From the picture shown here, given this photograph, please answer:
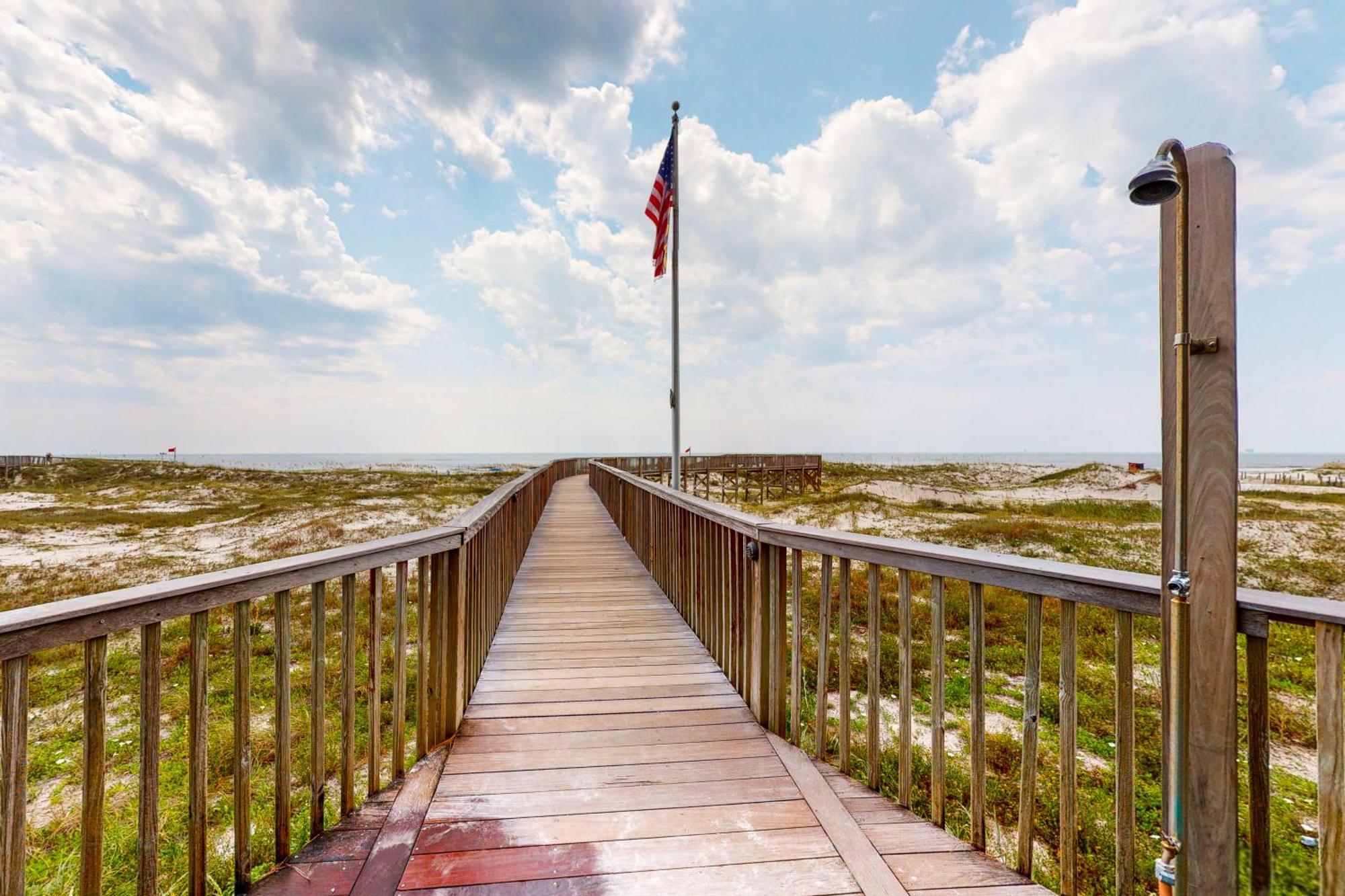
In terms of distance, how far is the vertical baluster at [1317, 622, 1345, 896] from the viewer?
116cm

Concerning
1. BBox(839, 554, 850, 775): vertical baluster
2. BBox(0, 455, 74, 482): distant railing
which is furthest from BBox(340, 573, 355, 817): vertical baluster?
BBox(0, 455, 74, 482): distant railing

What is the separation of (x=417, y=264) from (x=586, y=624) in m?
15.9

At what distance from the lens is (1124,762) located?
1.53m

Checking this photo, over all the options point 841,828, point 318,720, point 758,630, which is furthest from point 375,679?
point 841,828

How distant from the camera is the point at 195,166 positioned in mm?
12227

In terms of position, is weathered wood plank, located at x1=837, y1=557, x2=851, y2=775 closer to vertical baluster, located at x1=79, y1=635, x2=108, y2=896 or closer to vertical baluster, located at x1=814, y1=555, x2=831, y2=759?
vertical baluster, located at x1=814, y1=555, x2=831, y2=759

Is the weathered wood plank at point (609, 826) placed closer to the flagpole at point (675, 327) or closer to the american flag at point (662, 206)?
the flagpole at point (675, 327)

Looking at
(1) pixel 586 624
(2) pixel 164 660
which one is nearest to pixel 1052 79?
(1) pixel 586 624

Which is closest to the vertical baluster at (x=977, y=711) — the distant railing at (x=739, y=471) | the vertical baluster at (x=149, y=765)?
the vertical baluster at (x=149, y=765)

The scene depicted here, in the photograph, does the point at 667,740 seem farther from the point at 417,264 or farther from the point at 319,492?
the point at 319,492

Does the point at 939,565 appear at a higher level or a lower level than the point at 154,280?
lower

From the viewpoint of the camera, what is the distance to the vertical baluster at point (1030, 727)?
1.74 metres

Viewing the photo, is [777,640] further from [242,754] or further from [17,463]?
[17,463]

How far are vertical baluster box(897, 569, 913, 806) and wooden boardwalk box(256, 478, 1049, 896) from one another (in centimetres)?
13
